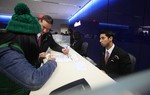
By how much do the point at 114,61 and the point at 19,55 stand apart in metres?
1.50

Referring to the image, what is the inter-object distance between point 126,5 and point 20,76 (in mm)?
Answer: 2456

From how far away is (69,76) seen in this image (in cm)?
113

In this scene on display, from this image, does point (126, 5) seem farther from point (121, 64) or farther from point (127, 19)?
point (121, 64)

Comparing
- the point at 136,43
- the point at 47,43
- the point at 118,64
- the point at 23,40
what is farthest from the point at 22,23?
the point at 136,43

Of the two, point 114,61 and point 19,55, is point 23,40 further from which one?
point 114,61

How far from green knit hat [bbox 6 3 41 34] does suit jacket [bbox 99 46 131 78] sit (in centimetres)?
126

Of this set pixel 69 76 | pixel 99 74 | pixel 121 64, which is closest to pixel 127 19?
pixel 121 64

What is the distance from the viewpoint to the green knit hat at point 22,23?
690 millimetres

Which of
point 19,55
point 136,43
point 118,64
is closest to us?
point 19,55

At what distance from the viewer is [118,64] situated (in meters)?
1.86

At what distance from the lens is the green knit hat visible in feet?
2.26

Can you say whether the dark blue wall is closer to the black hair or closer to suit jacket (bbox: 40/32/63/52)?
suit jacket (bbox: 40/32/63/52)

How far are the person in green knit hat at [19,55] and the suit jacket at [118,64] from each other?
1.20m

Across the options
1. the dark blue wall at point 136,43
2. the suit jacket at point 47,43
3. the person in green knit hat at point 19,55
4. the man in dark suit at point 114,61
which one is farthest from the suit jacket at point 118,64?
the person in green knit hat at point 19,55
